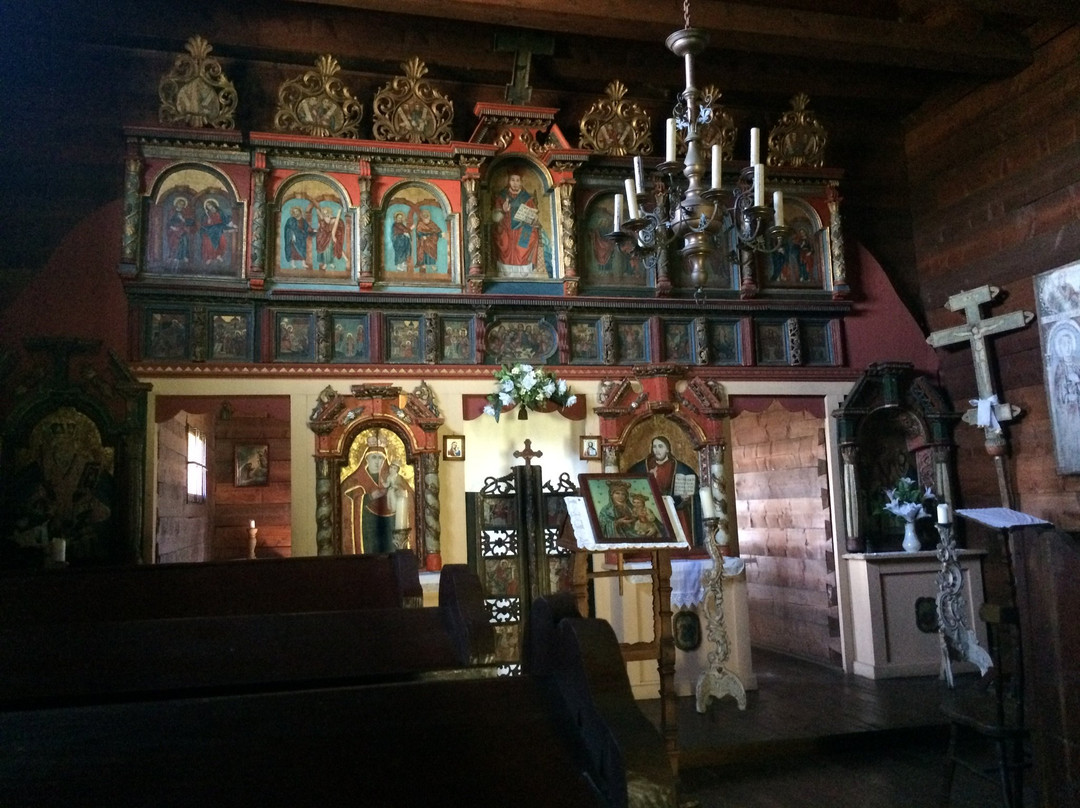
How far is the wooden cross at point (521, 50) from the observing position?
7.64 metres

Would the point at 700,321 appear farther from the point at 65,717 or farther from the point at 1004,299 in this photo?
the point at 65,717

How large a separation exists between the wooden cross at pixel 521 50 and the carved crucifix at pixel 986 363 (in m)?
4.56

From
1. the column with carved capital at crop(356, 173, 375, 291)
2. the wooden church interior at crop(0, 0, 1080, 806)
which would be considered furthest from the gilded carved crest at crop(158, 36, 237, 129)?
the column with carved capital at crop(356, 173, 375, 291)

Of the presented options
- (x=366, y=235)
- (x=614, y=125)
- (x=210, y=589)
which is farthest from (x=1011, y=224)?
(x=210, y=589)

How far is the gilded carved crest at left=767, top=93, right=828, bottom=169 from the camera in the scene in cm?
816

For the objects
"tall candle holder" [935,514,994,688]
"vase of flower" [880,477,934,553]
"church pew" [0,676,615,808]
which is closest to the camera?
"church pew" [0,676,615,808]

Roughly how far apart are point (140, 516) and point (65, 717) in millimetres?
4927

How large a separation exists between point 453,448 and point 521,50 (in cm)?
378

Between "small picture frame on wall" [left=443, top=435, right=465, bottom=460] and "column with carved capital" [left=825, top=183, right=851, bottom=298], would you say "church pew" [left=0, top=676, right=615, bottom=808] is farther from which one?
"column with carved capital" [left=825, top=183, right=851, bottom=298]

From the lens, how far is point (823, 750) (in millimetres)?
5660

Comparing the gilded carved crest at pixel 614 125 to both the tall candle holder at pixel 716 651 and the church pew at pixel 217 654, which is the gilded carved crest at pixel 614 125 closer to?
the tall candle holder at pixel 716 651

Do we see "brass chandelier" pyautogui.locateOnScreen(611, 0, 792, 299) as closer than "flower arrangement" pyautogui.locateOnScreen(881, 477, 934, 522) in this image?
Yes

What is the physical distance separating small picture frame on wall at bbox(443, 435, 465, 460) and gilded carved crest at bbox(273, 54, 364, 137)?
2876 millimetres

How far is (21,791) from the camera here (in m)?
1.68
